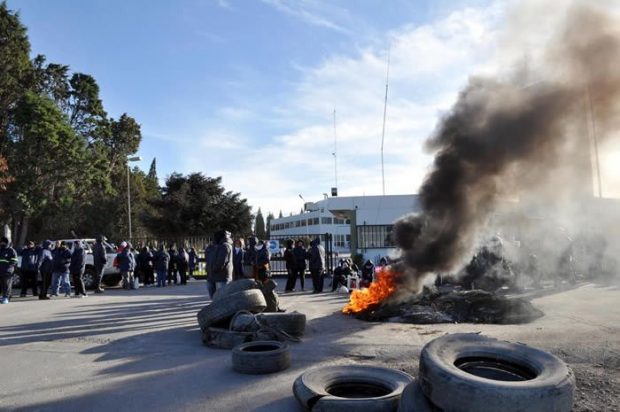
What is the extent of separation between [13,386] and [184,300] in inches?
304

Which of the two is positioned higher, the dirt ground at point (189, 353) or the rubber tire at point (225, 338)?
the rubber tire at point (225, 338)

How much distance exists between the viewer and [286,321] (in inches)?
302

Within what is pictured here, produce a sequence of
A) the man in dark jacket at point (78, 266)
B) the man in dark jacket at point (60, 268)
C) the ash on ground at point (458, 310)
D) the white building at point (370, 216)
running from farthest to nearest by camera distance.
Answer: the white building at point (370, 216)
the man in dark jacket at point (78, 266)
the man in dark jacket at point (60, 268)
the ash on ground at point (458, 310)

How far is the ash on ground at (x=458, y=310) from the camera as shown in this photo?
360 inches

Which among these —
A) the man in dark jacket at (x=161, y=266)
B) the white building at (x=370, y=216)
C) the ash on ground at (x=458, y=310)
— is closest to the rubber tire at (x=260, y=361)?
the ash on ground at (x=458, y=310)

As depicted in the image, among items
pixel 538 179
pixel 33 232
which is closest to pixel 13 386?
pixel 538 179

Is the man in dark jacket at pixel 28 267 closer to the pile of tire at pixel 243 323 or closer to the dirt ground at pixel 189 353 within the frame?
the dirt ground at pixel 189 353

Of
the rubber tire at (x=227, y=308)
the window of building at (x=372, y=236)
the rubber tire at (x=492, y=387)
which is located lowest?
the rubber tire at (x=492, y=387)

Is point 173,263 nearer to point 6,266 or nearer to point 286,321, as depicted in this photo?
point 6,266

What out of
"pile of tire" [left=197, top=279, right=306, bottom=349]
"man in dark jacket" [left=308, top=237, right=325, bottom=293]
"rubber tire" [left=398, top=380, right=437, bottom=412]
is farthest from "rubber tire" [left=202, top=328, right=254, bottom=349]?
"man in dark jacket" [left=308, top=237, right=325, bottom=293]

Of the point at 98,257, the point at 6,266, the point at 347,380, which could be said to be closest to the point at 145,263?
the point at 98,257

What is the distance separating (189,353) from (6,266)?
921cm

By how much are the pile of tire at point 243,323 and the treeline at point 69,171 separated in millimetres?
26773

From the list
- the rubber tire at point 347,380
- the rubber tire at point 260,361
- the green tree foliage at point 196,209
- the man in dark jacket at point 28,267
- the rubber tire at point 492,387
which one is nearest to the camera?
the rubber tire at point 492,387
